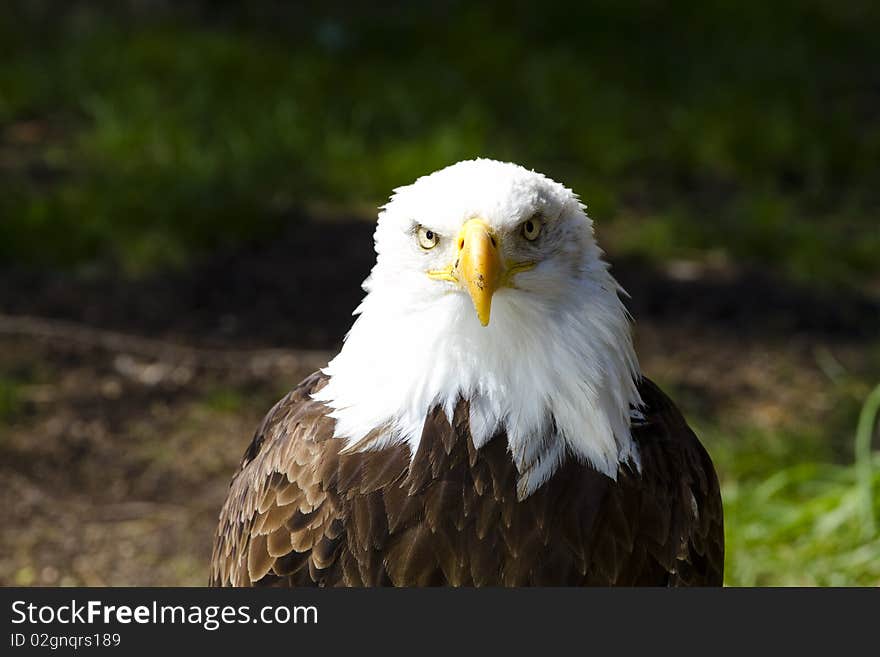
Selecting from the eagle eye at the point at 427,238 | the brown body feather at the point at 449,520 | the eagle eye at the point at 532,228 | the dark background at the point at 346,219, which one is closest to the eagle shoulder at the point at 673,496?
the brown body feather at the point at 449,520

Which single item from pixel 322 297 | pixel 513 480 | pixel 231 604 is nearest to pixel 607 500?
pixel 513 480

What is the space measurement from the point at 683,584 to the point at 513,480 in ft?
1.55

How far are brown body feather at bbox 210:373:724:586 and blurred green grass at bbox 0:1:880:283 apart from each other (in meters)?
3.14

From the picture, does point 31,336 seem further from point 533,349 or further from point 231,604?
point 533,349

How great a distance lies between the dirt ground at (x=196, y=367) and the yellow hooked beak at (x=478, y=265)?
2018 mm

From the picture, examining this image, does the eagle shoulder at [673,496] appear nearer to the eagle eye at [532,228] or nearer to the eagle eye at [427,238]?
the eagle eye at [532,228]

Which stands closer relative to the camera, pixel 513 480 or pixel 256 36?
pixel 513 480

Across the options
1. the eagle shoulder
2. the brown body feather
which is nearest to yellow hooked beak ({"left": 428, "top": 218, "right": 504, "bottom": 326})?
the brown body feather

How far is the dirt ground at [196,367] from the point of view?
173 inches

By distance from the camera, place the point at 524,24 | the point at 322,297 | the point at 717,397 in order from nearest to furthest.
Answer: the point at 717,397 → the point at 322,297 → the point at 524,24

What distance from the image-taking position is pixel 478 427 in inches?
104

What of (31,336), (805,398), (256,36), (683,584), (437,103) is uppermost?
(256,36)

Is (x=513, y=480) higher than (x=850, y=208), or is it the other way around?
(x=850, y=208)

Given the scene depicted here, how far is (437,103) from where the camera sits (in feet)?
23.2
